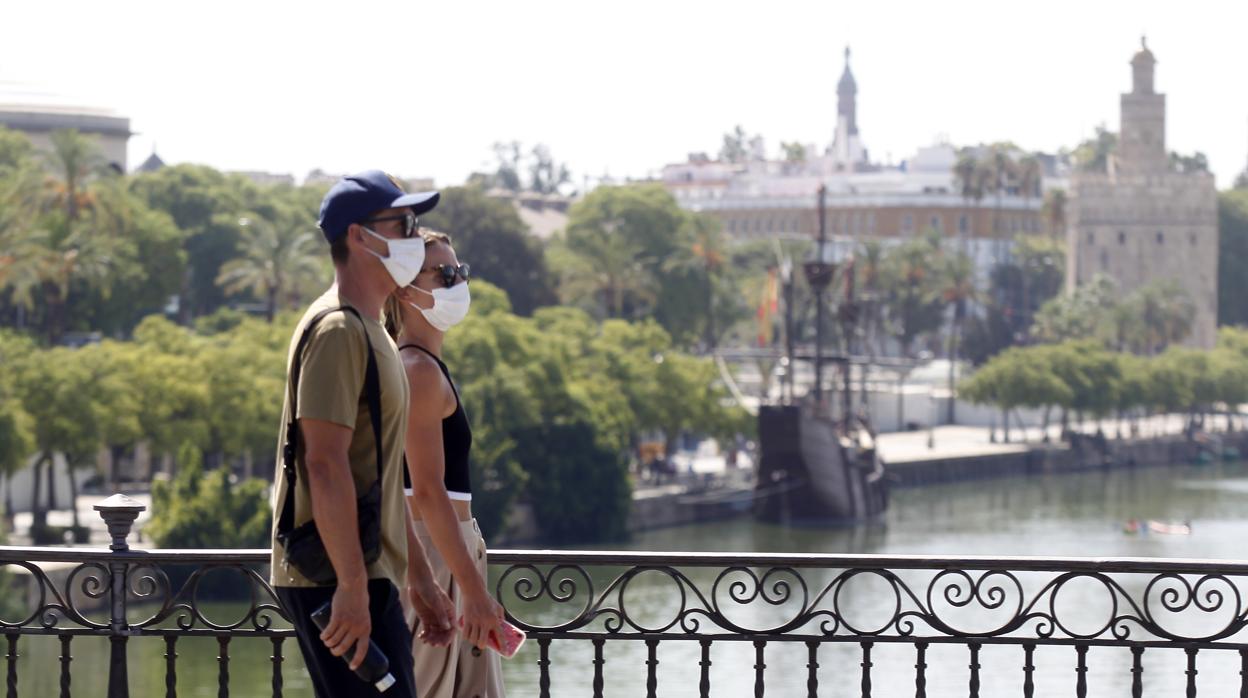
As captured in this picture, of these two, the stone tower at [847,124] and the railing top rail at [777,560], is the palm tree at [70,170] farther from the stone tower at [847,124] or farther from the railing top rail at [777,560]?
the stone tower at [847,124]

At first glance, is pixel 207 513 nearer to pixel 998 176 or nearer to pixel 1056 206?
pixel 998 176

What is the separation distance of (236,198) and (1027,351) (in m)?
26.8

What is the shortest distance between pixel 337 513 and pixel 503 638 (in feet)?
2.80

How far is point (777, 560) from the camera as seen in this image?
259 inches

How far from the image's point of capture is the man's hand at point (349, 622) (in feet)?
15.2

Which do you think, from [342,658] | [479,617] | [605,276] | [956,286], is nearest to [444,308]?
[479,617]

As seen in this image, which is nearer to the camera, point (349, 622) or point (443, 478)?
point (349, 622)

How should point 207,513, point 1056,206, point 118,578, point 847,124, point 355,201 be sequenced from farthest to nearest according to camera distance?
point 847,124
point 1056,206
point 207,513
point 118,578
point 355,201

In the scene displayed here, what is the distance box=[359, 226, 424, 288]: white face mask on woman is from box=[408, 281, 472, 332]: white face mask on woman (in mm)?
516

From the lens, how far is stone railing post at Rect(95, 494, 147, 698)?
644 cm

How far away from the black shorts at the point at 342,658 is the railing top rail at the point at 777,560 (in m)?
1.62

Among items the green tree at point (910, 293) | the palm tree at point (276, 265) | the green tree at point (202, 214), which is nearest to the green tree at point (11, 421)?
the palm tree at point (276, 265)

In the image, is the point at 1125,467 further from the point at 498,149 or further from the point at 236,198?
the point at 498,149

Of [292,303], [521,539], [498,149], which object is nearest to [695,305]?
[292,303]
